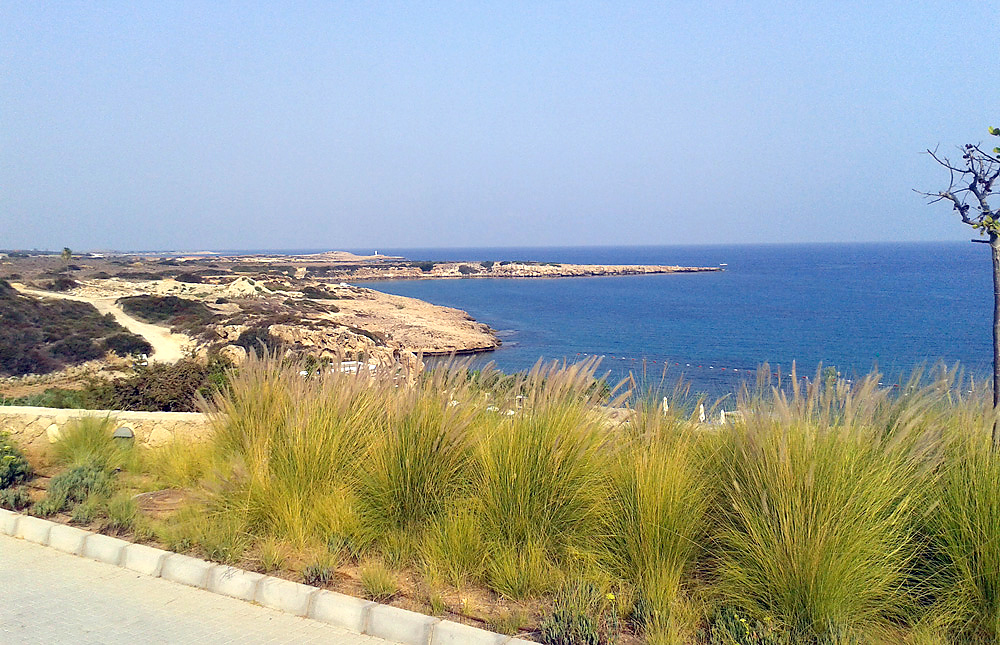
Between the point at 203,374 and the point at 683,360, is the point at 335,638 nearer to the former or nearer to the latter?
the point at 203,374

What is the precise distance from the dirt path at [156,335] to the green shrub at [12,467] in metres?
21.0

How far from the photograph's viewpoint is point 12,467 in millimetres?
7309

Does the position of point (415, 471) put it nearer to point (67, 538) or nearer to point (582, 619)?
point (582, 619)

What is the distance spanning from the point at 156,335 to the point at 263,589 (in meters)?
33.7

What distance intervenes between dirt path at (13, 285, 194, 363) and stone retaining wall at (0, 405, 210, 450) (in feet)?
63.7

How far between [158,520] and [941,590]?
558 centimetres

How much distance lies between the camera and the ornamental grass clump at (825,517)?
3699 millimetres

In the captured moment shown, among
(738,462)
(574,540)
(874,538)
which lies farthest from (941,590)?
(574,540)

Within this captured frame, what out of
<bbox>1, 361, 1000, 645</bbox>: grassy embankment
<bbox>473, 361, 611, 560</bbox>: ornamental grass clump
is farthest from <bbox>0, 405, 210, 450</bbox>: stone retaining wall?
<bbox>473, 361, 611, 560</bbox>: ornamental grass clump

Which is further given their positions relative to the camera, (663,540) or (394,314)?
(394,314)

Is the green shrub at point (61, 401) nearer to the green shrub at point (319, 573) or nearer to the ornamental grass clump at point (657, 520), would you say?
A: the green shrub at point (319, 573)

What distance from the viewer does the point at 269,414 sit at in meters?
6.49

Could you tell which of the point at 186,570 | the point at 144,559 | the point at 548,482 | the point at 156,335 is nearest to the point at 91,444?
the point at 144,559

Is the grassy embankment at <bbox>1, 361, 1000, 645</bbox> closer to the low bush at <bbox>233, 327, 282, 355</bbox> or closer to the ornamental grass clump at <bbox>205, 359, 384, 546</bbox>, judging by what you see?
the ornamental grass clump at <bbox>205, 359, 384, 546</bbox>
